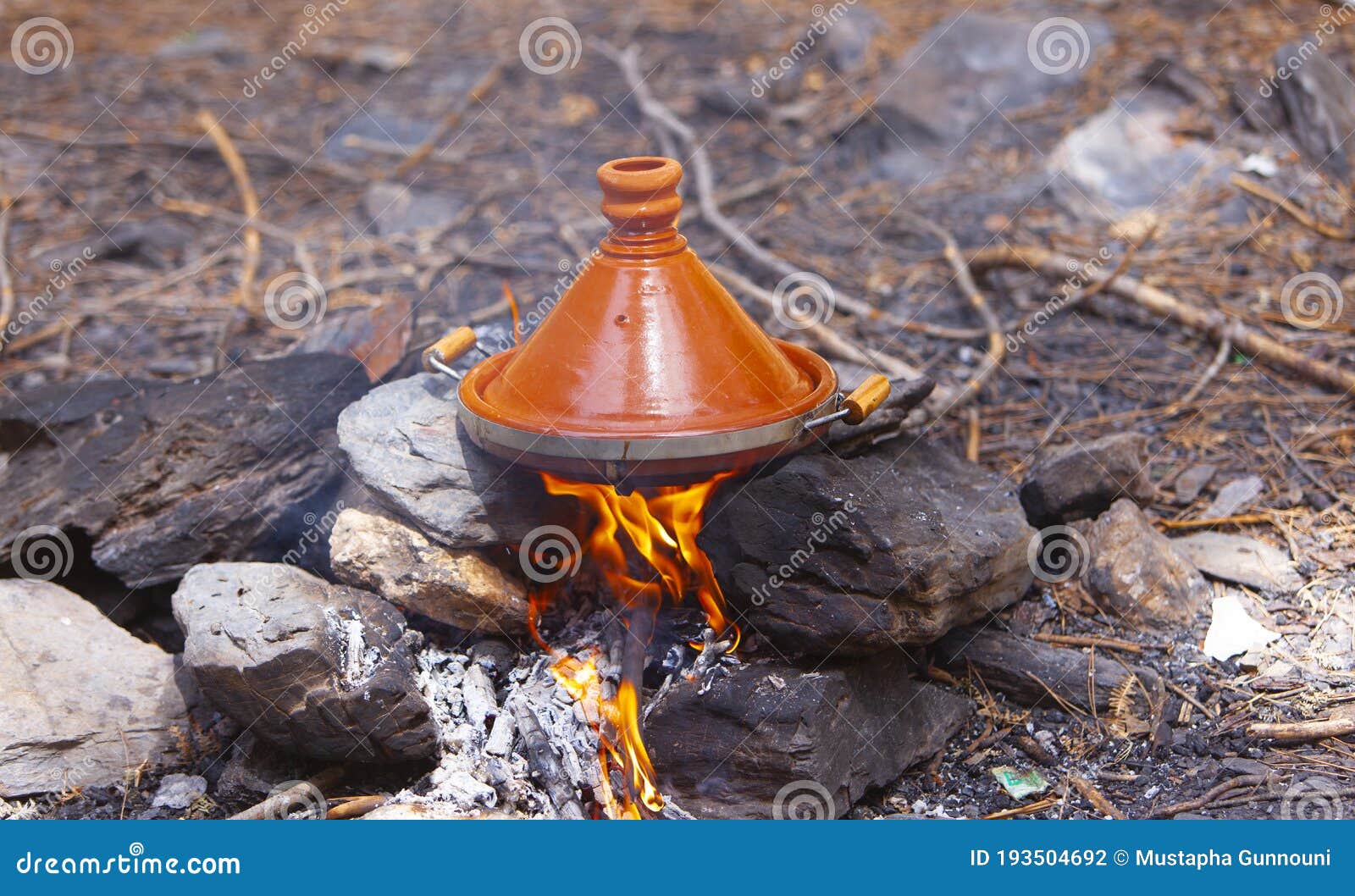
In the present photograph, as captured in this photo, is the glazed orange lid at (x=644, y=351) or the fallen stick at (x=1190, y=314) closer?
the glazed orange lid at (x=644, y=351)

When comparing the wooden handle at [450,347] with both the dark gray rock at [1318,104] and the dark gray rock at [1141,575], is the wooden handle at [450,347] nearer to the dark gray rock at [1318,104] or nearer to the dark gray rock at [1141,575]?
the dark gray rock at [1141,575]

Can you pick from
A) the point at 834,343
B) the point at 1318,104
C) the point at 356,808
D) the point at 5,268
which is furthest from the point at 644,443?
the point at 1318,104

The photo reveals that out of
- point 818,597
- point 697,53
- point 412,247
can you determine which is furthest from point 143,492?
point 697,53

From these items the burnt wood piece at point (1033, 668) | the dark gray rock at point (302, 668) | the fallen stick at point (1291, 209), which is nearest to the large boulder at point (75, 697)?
the dark gray rock at point (302, 668)

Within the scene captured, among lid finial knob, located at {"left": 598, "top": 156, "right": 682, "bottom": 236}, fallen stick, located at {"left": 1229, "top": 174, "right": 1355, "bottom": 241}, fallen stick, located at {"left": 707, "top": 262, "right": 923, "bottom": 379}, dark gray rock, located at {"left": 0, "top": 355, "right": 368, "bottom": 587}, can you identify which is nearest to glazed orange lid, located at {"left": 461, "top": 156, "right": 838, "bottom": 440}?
lid finial knob, located at {"left": 598, "top": 156, "right": 682, "bottom": 236}

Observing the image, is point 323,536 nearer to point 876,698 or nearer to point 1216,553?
point 876,698

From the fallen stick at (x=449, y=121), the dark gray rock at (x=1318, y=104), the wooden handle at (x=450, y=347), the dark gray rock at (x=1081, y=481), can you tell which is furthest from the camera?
the fallen stick at (x=449, y=121)

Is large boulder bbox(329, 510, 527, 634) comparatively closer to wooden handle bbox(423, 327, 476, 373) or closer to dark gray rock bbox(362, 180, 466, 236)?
wooden handle bbox(423, 327, 476, 373)
